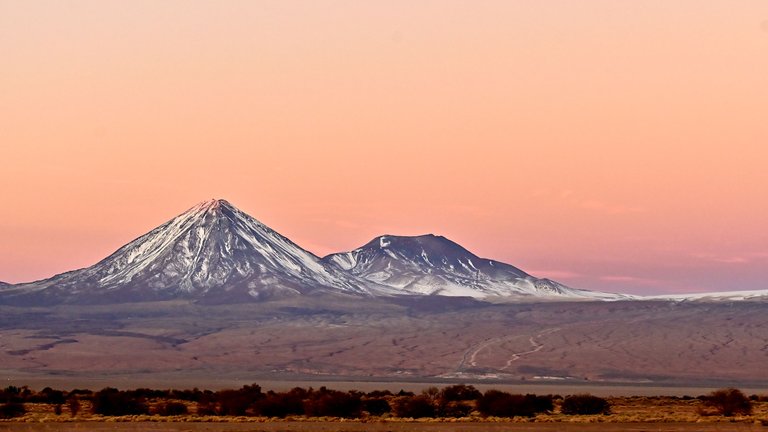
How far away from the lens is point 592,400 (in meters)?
54.0

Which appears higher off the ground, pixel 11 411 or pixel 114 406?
pixel 114 406

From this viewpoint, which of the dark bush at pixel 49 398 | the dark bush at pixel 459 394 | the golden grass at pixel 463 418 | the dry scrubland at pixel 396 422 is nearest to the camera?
the dry scrubland at pixel 396 422

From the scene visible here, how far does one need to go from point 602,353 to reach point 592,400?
297 ft

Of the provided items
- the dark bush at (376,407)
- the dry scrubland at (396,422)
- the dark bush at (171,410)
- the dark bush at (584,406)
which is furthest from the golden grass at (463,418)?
the dark bush at (376,407)

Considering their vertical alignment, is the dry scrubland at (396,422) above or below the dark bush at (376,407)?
below

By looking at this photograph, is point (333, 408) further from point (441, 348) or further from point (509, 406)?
point (441, 348)

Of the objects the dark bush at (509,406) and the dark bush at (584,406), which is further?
the dark bush at (584,406)

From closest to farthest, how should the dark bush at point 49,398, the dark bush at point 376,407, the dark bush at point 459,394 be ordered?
1. the dark bush at point 376,407
2. the dark bush at point 49,398
3. the dark bush at point 459,394

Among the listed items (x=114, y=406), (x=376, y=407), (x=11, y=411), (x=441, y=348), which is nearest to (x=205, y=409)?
(x=114, y=406)

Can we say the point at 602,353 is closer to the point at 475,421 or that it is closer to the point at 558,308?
the point at 558,308

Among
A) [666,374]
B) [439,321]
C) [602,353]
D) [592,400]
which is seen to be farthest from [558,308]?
[592,400]

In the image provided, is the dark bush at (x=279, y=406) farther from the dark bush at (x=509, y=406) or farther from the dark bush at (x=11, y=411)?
the dark bush at (x=11, y=411)

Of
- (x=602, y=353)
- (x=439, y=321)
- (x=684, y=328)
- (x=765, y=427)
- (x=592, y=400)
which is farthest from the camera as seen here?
Result: (x=439, y=321)

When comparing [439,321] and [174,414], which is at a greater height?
[439,321]
